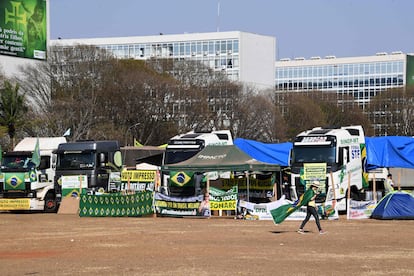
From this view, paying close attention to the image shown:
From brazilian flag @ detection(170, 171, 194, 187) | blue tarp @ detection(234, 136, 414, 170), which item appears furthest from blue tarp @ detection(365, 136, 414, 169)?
brazilian flag @ detection(170, 171, 194, 187)

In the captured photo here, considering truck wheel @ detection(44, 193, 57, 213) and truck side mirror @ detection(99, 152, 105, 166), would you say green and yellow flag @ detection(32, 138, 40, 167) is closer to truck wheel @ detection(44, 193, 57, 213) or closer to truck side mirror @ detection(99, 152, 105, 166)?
truck wheel @ detection(44, 193, 57, 213)

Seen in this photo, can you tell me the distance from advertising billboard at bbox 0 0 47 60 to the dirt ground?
178 ft

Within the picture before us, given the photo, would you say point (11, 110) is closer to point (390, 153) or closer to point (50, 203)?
point (50, 203)

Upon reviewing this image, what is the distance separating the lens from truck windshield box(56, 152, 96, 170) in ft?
136

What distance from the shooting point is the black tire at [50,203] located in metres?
42.0

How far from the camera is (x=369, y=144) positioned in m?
40.7

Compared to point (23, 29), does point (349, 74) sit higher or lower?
lower

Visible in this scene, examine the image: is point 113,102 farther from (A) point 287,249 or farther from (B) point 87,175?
(A) point 287,249

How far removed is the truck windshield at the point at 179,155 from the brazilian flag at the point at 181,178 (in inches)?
35.6

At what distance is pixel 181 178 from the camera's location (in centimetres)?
4031

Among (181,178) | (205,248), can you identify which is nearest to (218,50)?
(181,178)

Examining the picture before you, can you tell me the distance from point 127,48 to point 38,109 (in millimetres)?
59301

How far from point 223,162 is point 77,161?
29.3 ft

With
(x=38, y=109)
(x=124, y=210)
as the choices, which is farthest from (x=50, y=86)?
(x=124, y=210)
